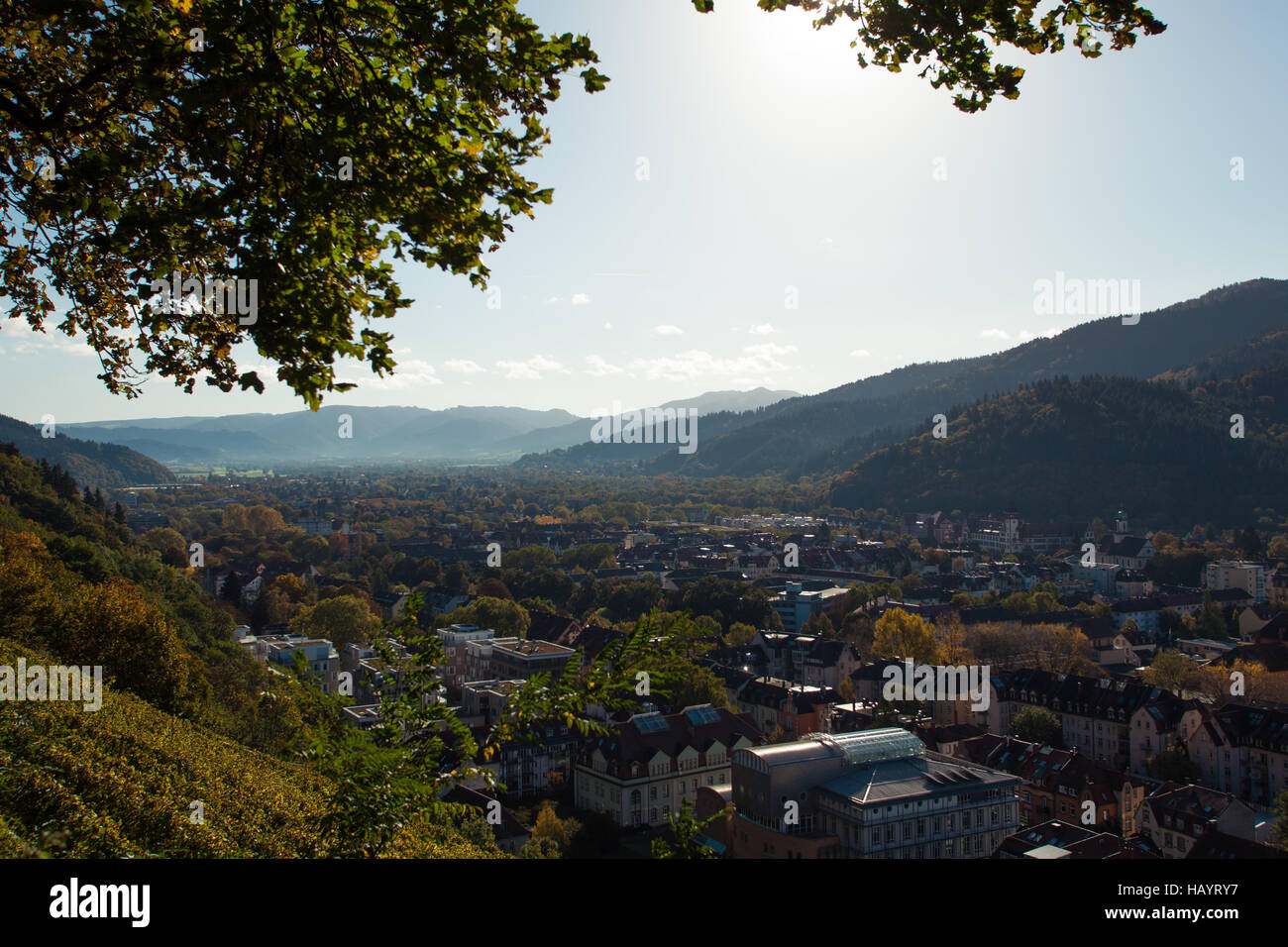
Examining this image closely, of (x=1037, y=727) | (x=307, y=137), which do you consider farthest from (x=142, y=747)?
(x=1037, y=727)

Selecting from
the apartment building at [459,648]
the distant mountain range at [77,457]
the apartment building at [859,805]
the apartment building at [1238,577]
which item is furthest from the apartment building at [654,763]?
the distant mountain range at [77,457]

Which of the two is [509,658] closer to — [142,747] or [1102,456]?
[142,747]

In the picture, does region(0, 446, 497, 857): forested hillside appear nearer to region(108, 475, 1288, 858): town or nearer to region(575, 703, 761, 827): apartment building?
region(108, 475, 1288, 858): town

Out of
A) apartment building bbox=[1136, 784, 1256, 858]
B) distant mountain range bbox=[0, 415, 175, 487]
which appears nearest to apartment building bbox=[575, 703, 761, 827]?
apartment building bbox=[1136, 784, 1256, 858]

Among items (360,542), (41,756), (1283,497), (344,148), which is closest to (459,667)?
(41,756)
